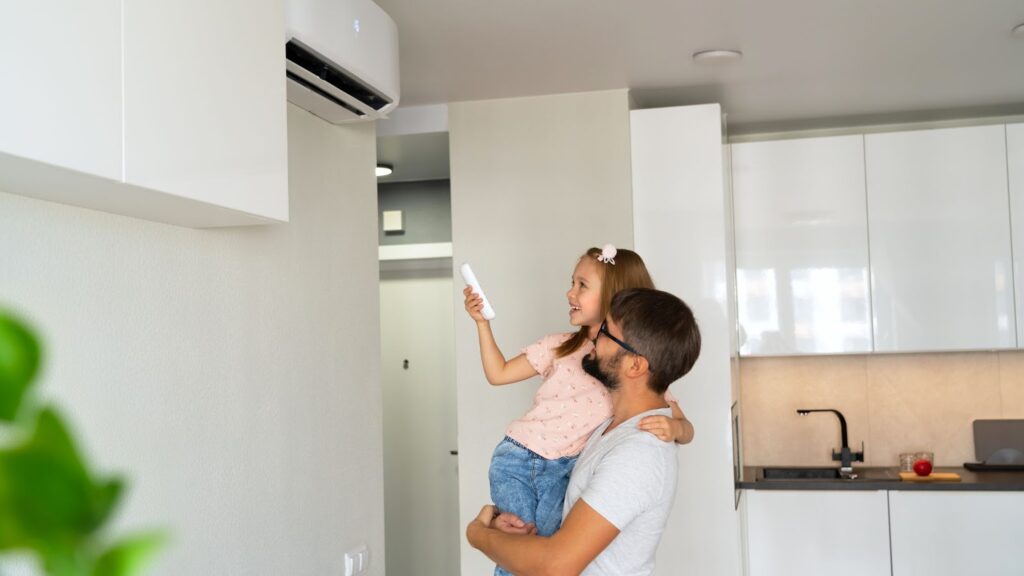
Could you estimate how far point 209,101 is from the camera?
1615 millimetres

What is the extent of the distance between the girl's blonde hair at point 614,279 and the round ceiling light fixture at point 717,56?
4.01 ft

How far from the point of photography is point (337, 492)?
8.82ft

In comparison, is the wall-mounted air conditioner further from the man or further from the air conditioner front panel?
the man

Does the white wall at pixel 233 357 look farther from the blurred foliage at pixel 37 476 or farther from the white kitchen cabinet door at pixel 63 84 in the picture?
the blurred foliage at pixel 37 476

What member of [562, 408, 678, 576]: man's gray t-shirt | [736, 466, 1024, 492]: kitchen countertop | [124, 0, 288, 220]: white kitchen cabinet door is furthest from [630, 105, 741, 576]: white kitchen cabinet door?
[124, 0, 288, 220]: white kitchen cabinet door

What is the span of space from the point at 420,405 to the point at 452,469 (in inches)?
15.3

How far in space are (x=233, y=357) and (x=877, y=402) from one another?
3559mm

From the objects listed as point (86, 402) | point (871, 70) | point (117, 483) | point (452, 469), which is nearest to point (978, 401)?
point (871, 70)

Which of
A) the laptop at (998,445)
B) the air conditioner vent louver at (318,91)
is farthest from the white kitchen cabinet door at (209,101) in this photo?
the laptop at (998,445)

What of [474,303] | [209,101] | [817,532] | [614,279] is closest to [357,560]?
[474,303]

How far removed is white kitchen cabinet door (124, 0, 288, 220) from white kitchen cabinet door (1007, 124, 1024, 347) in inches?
140

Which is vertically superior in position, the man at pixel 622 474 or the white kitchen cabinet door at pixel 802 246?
the white kitchen cabinet door at pixel 802 246

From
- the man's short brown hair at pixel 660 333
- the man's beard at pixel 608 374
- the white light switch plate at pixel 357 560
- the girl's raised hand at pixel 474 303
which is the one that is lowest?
the white light switch plate at pixel 357 560

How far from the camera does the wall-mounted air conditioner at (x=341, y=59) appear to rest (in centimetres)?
213
